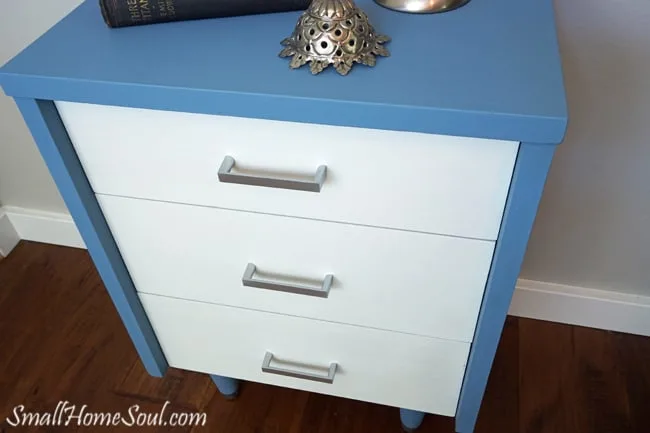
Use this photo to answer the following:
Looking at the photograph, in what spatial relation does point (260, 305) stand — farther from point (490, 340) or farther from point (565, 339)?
point (565, 339)

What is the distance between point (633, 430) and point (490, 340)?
1.71ft

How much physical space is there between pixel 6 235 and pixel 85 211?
2.89ft

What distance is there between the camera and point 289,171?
0.67m

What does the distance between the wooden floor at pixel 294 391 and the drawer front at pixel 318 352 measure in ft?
0.56

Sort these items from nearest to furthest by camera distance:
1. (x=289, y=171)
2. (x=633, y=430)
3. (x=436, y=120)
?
(x=436, y=120) → (x=289, y=171) → (x=633, y=430)

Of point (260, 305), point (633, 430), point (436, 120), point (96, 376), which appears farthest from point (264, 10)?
point (633, 430)

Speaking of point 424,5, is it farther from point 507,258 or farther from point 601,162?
point 601,162

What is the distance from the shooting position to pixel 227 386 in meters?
1.13

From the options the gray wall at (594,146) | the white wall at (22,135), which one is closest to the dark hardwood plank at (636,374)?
the gray wall at (594,146)

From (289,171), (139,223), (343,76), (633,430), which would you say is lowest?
(633,430)

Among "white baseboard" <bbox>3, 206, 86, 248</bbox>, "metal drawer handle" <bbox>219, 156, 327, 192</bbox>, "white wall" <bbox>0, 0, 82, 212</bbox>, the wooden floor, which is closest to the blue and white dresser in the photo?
"metal drawer handle" <bbox>219, 156, 327, 192</bbox>

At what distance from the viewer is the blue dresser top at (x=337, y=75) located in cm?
56

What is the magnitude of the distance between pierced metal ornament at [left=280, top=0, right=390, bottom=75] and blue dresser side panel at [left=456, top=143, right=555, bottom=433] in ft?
0.66

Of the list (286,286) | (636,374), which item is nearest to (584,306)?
(636,374)
